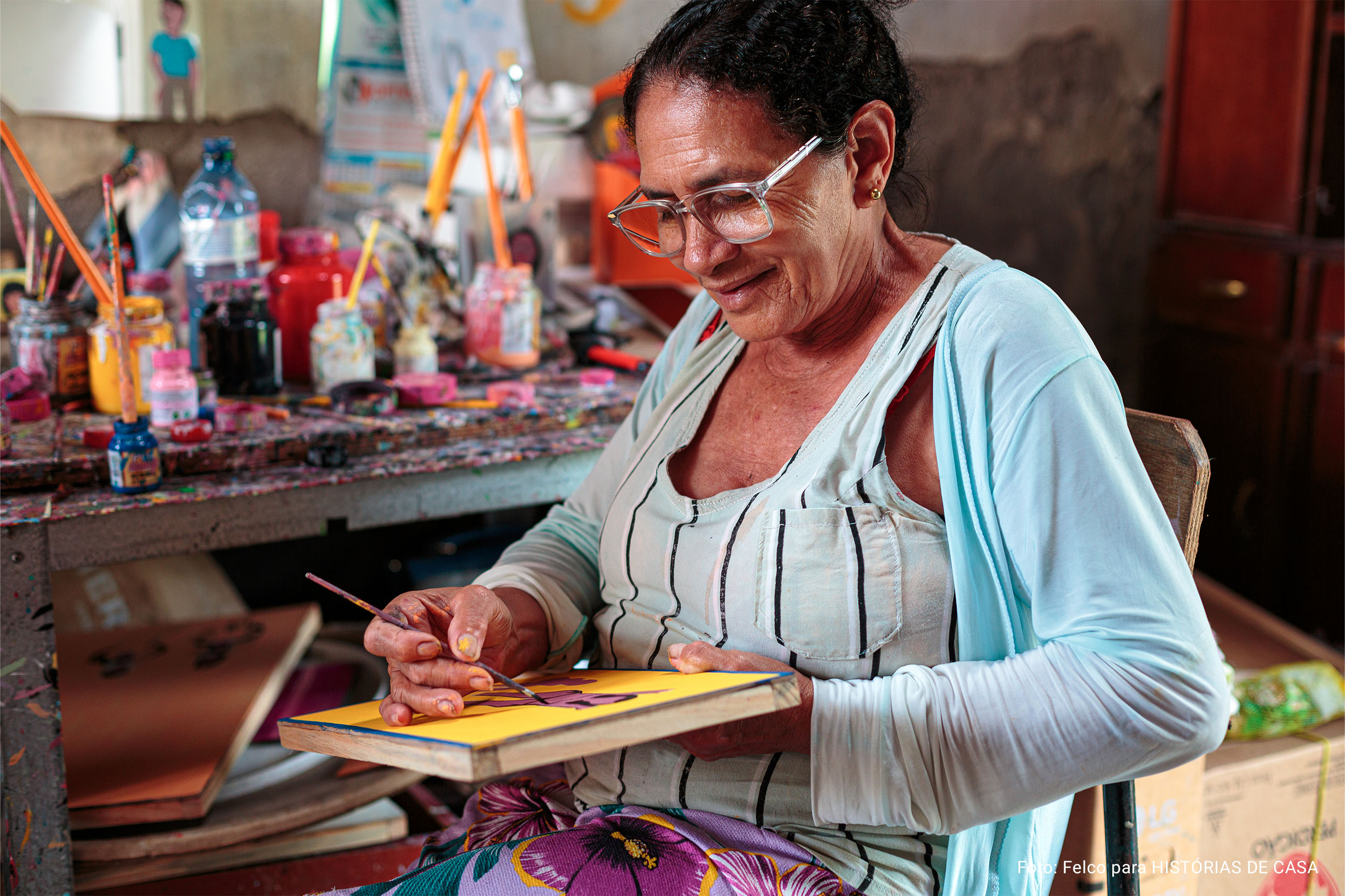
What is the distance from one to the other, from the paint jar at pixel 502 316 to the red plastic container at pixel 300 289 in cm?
23

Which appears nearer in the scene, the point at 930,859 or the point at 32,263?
the point at 930,859

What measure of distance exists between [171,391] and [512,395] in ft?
1.63

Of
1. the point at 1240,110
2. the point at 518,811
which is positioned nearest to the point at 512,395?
the point at 518,811

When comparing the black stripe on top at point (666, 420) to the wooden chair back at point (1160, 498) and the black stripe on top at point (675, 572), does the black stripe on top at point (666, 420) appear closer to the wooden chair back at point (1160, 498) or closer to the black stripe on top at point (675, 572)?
the black stripe on top at point (675, 572)

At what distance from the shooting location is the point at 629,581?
1.25 meters

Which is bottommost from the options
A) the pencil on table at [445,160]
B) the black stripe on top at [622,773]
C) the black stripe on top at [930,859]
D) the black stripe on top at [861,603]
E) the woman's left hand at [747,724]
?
the black stripe on top at [930,859]

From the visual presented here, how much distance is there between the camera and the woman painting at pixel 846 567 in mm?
956

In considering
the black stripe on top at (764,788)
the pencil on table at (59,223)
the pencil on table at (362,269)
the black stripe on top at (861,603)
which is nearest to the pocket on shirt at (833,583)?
the black stripe on top at (861,603)

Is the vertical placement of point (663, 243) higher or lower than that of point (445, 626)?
higher

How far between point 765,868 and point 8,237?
182cm

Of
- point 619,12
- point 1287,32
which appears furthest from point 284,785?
point 1287,32

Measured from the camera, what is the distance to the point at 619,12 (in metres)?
2.54

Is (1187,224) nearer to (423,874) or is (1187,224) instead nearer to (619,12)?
(619,12)

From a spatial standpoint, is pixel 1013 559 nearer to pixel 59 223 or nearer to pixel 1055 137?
pixel 59 223
